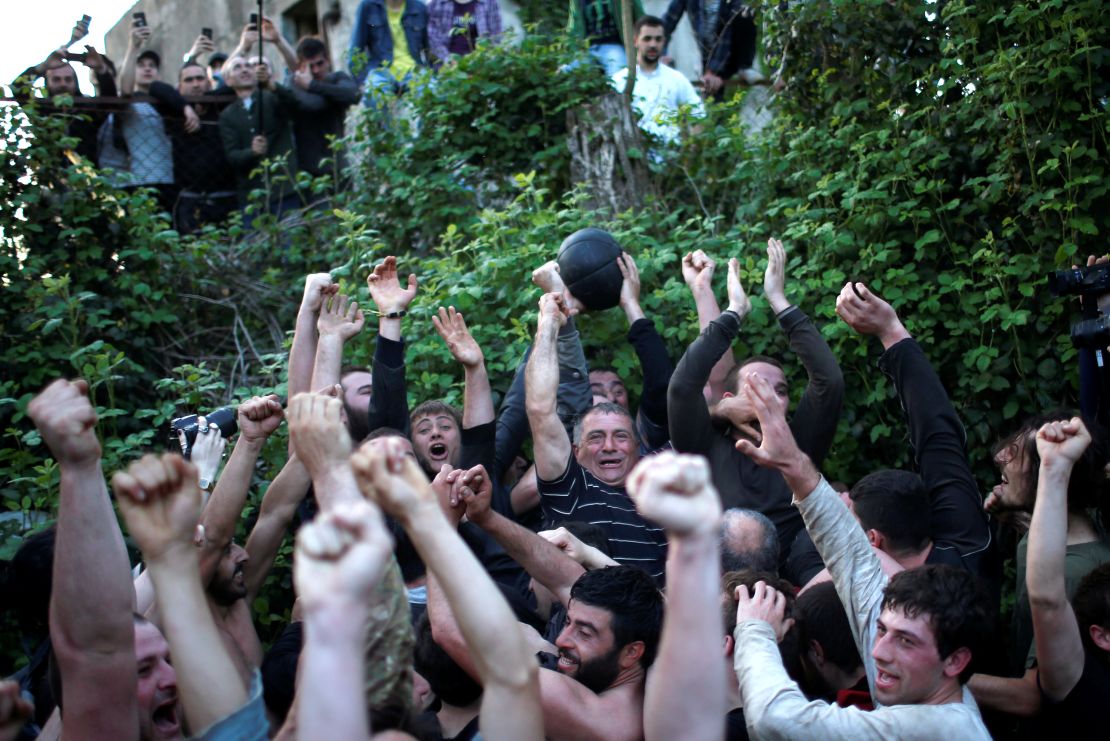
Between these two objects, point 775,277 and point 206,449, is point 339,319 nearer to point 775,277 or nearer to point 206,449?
point 206,449

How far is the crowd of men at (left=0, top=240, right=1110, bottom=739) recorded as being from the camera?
2.43 meters

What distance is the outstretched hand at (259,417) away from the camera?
4.26 meters

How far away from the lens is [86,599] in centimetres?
284

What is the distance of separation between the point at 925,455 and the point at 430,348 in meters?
2.86

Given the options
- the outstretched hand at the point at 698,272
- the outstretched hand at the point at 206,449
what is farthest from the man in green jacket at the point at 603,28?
the outstretched hand at the point at 206,449

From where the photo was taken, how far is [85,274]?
740cm

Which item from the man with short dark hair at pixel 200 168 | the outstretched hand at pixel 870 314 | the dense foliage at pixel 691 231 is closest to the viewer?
the outstretched hand at pixel 870 314

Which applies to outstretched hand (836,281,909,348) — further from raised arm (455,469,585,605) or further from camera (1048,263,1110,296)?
raised arm (455,469,585,605)

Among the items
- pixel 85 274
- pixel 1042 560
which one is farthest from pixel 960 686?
pixel 85 274

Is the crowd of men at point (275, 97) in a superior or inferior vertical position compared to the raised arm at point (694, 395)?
superior

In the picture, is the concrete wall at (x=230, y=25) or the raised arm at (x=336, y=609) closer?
the raised arm at (x=336, y=609)

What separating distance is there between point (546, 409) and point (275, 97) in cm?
548

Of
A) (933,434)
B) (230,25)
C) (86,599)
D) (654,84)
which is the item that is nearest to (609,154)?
(654,84)

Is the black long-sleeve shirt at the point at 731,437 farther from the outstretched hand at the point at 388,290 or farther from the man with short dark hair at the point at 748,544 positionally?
the outstretched hand at the point at 388,290
